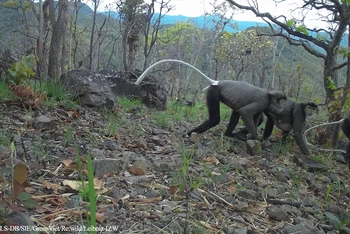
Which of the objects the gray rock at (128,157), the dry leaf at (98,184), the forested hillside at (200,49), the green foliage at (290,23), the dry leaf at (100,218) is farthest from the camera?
the forested hillside at (200,49)

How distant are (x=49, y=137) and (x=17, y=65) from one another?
1974 mm

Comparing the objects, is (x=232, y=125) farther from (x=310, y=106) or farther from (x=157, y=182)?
(x=157, y=182)

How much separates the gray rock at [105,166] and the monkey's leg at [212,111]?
3.16 meters

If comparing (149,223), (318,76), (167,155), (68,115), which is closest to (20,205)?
(149,223)

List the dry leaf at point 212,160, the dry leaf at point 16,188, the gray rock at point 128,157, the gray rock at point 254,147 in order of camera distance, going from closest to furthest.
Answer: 1. the dry leaf at point 16,188
2. the gray rock at point 128,157
3. the dry leaf at point 212,160
4. the gray rock at point 254,147

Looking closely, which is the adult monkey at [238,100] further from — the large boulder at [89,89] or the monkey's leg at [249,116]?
the large boulder at [89,89]

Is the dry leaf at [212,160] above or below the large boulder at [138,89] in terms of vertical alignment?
below

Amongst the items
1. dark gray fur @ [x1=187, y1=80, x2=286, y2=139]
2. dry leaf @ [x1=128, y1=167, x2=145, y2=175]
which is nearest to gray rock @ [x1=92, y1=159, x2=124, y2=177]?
dry leaf @ [x1=128, y1=167, x2=145, y2=175]

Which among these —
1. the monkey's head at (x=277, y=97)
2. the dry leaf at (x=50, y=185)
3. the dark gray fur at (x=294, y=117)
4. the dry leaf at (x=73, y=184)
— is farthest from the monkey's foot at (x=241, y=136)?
the dry leaf at (x=50, y=185)

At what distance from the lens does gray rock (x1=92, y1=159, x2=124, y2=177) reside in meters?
3.21

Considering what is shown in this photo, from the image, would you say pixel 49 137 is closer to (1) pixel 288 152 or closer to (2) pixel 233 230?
(2) pixel 233 230

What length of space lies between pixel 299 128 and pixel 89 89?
369cm

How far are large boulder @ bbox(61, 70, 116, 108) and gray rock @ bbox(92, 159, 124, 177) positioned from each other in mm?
2892

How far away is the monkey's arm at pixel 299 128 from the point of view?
21.8ft
